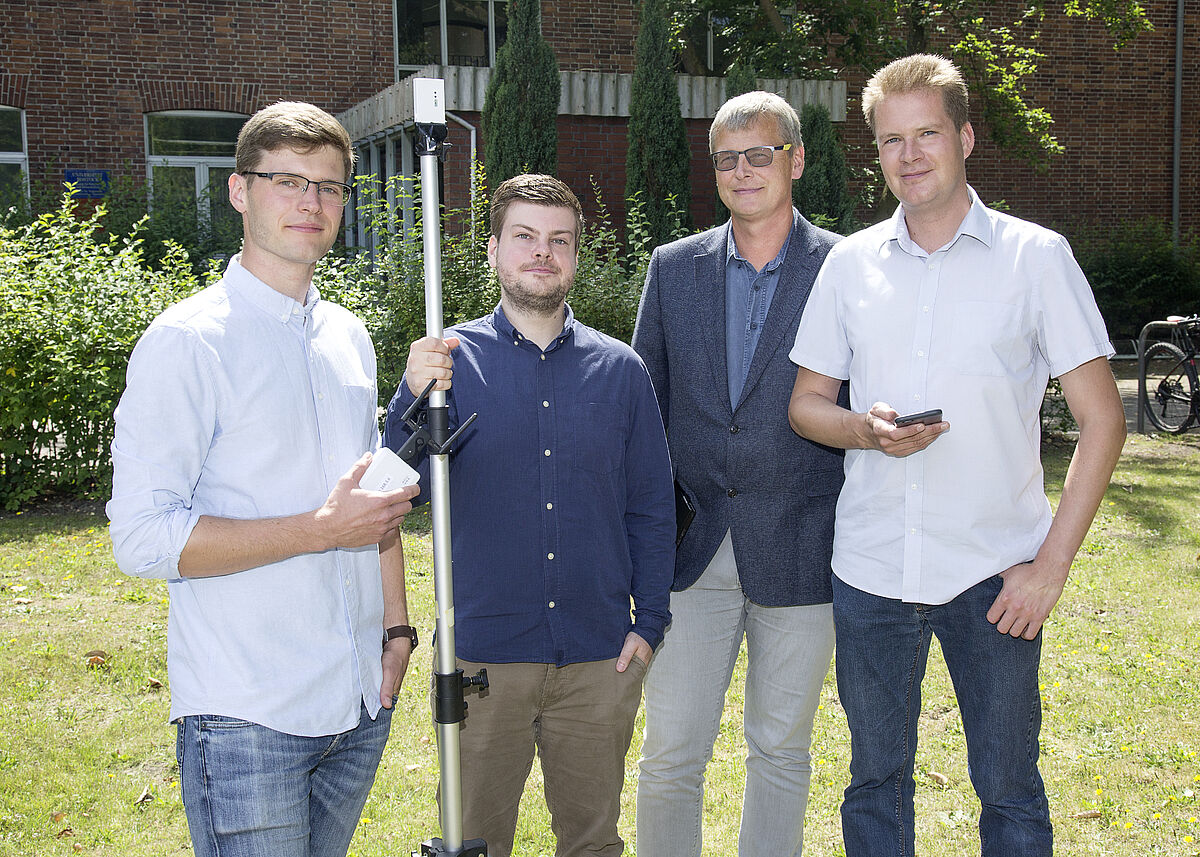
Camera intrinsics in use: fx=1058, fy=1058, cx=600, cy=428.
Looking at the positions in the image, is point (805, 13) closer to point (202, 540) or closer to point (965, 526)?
point (965, 526)

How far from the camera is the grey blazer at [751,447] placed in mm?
3078

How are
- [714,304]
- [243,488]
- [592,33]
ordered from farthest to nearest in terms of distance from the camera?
[592,33] → [714,304] → [243,488]

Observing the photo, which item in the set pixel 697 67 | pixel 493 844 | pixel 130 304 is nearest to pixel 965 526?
pixel 493 844

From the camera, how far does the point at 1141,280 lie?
18422 millimetres

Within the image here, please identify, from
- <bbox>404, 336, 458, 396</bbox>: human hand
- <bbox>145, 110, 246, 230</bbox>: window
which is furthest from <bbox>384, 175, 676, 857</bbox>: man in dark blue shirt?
<bbox>145, 110, 246, 230</bbox>: window

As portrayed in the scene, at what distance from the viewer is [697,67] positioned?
16.9 metres

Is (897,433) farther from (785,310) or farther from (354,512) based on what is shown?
(354,512)

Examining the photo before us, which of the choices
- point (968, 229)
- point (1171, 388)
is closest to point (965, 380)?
point (968, 229)

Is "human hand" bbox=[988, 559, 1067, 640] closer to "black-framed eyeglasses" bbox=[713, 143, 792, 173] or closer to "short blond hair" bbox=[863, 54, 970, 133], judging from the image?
"short blond hair" bbox=[863, 54, 970, 133]

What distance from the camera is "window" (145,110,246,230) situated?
15.4 metres

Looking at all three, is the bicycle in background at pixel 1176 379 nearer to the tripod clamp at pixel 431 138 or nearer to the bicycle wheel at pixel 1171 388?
the bicycle wheel at pixel 1171 388

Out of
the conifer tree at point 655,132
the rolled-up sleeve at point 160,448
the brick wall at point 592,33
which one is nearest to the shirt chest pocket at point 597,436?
the rolled-up sleeve at point 160,448

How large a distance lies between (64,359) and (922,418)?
7.18m

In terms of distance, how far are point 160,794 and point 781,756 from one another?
2378mm
